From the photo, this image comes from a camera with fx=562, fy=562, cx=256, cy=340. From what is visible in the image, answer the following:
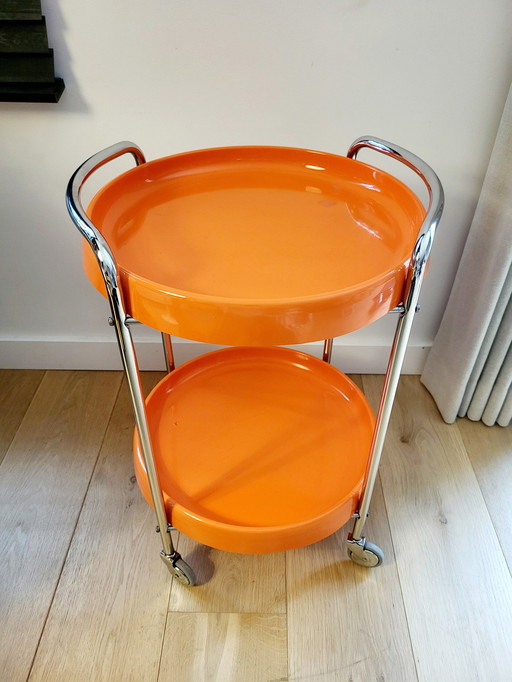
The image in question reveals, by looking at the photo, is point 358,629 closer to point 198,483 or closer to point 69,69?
point 198,483

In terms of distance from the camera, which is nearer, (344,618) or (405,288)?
(405,288)

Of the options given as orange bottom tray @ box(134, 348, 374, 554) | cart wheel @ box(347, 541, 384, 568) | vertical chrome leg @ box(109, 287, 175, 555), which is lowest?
cart wheel @ box(347, 541, 384, 568)

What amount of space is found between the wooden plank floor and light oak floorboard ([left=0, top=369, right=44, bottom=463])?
0.01 meters

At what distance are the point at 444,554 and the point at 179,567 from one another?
0.49 meters

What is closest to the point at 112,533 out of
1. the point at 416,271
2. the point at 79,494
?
the point at 79,494

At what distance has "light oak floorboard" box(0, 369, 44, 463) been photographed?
49.7 inches

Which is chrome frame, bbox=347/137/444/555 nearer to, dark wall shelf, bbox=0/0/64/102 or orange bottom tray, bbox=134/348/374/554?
orange bottom tray, bbox=134/348/374/554

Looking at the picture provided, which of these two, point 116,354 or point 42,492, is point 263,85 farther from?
point 42,492

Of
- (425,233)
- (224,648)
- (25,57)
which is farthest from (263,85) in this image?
(224,648)

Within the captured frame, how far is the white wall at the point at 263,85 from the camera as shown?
0.97 m

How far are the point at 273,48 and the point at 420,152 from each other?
345 millimetres

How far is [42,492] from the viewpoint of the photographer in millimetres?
1145

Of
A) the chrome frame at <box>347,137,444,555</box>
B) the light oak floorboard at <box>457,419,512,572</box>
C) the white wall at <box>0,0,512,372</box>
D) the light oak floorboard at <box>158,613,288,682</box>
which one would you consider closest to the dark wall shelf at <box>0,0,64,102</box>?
the white wall at <box>0,0,512,372</box>

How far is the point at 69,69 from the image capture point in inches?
40.4
